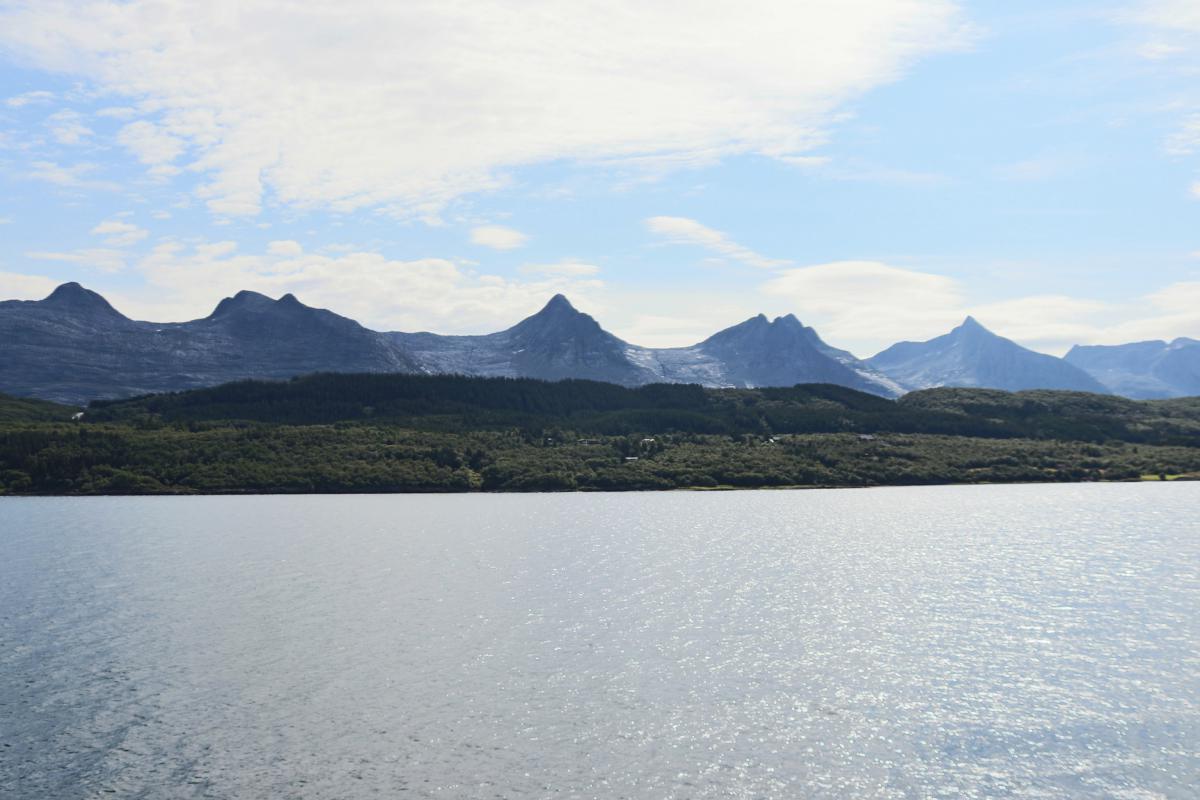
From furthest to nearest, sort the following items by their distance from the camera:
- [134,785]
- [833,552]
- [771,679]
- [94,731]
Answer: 1. [833,552]
2. [771,679]
3. [94,731]
4. [134,785]

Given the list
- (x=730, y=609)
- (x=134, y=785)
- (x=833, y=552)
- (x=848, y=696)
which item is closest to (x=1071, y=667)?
(x=848, y=696)

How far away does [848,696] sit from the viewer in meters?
62.6

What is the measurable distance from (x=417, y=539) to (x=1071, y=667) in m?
115

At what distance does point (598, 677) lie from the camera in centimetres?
6656

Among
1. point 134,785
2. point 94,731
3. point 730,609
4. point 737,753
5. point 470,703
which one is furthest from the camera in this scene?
point 730,609

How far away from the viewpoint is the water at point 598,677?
4772cm

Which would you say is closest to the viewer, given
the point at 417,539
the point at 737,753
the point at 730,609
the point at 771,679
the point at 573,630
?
the point at 737,753

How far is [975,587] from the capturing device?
365 ft

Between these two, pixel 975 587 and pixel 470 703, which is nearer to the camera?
pixel 470 703

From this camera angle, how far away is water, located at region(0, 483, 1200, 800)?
4772 centimetres

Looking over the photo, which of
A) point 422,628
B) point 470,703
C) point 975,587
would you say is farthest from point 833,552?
point 470,703

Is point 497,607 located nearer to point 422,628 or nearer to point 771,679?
point 422,628

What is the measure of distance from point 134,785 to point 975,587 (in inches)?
3706

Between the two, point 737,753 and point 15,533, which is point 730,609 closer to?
point 737,753
